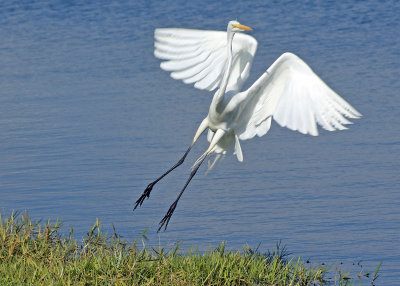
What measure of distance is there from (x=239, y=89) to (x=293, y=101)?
3.11 ft

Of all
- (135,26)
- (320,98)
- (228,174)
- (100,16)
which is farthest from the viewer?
(100,16)

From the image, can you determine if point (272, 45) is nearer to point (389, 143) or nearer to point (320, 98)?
point (389, 143)

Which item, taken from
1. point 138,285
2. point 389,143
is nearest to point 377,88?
point 389,143

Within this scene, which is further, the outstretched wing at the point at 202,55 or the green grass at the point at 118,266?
the outstretched wing at the point at 202,55

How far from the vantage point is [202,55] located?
24.3 ft

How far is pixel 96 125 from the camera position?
32.3ft

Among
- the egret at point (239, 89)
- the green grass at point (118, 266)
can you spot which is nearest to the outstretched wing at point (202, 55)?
the egret at point (239, 89)

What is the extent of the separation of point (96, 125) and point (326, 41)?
517 cm

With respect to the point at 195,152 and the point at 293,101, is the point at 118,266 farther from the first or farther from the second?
the point at 195,152

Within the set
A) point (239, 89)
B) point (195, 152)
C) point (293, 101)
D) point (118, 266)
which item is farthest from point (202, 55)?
point (118, 266)

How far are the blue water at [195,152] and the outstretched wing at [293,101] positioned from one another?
954mm

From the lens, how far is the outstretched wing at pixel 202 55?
7254 mm

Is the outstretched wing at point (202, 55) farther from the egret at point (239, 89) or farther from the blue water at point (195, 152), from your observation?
the blue water at point (195, 152)

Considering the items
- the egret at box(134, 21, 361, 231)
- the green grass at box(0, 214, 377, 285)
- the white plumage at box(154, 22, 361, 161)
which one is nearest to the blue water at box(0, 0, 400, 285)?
the egret at box(134, 21, 361, 231)
